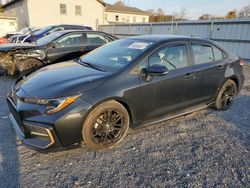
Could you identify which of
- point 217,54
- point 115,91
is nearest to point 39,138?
point 115,91

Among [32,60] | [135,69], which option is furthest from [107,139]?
[32,60]

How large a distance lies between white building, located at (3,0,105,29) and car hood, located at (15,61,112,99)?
25.0 meters

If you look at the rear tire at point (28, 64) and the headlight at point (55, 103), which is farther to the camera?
the rear tire at point (28, 64)

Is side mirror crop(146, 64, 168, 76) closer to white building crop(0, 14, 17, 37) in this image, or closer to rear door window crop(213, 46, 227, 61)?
rear door window crop(213, 46, 227, 61)

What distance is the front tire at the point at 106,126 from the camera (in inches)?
114

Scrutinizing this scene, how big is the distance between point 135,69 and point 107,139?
1.08 meters

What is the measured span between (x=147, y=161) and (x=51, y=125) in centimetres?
131

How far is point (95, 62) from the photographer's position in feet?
12.0

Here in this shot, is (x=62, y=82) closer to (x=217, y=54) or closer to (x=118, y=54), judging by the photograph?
(x=118, y=54)

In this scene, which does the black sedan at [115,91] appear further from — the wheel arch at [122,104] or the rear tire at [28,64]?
the rear tire at [28,64]

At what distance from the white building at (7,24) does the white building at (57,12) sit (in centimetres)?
80

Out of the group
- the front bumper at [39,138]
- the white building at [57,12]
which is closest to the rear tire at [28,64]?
the front bumper at [39,138]

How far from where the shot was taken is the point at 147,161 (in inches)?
115

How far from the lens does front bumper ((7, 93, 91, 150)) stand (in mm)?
2635
